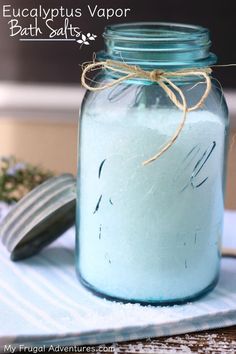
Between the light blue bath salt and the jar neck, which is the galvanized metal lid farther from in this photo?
the jar neck

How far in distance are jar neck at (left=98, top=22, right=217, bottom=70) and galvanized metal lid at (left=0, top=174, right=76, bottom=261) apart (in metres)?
0.17

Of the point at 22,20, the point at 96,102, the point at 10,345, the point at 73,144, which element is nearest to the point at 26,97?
the point at 73,144

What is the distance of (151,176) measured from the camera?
1.73ft

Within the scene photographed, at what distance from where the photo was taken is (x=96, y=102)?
1.83ft

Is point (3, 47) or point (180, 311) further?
point (3, 47)

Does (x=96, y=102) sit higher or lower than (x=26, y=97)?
higher

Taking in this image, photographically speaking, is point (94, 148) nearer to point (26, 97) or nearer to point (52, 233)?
point (52, 233)

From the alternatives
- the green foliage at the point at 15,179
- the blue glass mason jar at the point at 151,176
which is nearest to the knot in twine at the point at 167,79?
the blue glass mason jar at the point at 151,176

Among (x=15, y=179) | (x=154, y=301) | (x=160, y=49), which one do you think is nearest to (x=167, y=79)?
(x=160, y=49)

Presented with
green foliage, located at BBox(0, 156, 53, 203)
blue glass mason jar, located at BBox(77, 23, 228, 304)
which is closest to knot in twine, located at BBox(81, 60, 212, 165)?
blue glass mason jar, located at BBox(77, 23, 228, 304)

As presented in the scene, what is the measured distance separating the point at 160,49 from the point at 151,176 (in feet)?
0.35

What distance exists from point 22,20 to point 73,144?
417mm

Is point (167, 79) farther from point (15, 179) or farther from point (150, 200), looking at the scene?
A: point (15, 179)

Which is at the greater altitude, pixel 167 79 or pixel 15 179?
pixel 167 79
